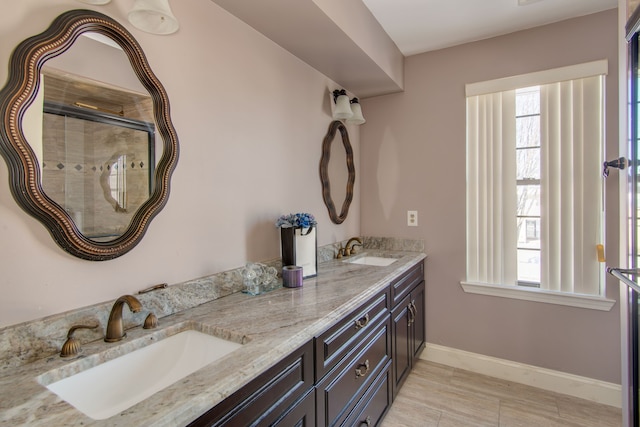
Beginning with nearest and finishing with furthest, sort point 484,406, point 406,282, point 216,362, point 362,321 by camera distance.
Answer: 1. point 216,362
2. point 362,321
3. point 484,406
4. point 406,282

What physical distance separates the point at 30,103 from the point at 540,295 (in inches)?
111

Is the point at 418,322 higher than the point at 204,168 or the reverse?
the reverse

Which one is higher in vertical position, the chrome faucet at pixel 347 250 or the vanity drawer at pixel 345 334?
the chrome faucet at pixel 347 250

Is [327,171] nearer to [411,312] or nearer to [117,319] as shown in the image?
[411,312]

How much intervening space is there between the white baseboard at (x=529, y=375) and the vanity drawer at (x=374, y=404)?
2.91ft

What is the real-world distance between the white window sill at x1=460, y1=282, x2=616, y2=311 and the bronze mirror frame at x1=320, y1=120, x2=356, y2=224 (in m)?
1.09

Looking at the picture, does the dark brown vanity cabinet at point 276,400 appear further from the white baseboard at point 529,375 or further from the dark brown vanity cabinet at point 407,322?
the white baseboard at point 529,375

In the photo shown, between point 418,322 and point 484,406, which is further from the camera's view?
point 418,322

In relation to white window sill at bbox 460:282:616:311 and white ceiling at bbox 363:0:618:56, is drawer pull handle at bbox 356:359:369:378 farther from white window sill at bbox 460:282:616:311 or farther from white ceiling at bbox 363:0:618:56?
white ceiling at bbox 363:0:618:56

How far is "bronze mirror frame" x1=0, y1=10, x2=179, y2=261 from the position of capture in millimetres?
848

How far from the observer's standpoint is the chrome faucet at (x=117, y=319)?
0.98 metres

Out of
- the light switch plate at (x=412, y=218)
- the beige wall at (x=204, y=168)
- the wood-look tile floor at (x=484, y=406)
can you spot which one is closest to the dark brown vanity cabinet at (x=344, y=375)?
the wood-look tile floor at (x=484, y=406)

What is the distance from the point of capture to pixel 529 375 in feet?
7.39

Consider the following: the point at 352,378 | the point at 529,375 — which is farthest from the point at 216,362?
the point at 529,375
